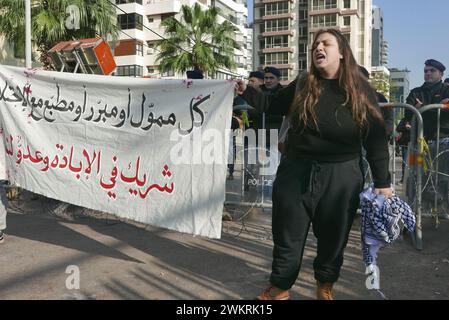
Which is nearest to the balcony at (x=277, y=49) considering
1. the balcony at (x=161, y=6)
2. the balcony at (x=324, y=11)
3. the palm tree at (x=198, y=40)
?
the balcony at (x=324, y=11)

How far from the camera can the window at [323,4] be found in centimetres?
6419

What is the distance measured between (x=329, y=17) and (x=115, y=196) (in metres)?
65.3

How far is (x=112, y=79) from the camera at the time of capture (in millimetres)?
4504

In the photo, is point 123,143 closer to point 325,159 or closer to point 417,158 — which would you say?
point 325,159

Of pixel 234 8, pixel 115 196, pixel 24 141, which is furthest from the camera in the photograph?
pixel 234 8

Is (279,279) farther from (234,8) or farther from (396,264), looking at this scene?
(234,8)

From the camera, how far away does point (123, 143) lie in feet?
14.4

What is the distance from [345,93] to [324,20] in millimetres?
66204

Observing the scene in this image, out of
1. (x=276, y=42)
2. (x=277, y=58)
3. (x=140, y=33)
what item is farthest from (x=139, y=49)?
(x=276, y=42)

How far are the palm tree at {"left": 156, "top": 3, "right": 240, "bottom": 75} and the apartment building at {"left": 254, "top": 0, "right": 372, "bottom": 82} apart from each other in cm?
4018

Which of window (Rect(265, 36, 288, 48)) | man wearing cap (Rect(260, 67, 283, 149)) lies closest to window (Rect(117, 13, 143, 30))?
window (Rect(265, 36, 288, 48))

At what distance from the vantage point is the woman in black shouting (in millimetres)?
2852

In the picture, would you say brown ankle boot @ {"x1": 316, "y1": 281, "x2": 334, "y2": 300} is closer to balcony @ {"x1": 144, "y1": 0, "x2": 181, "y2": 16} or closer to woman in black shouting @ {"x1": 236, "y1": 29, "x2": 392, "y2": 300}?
woman in black shouting @ {"x1": 236, "y1": 29, "x2": 392, "y2": 300}
